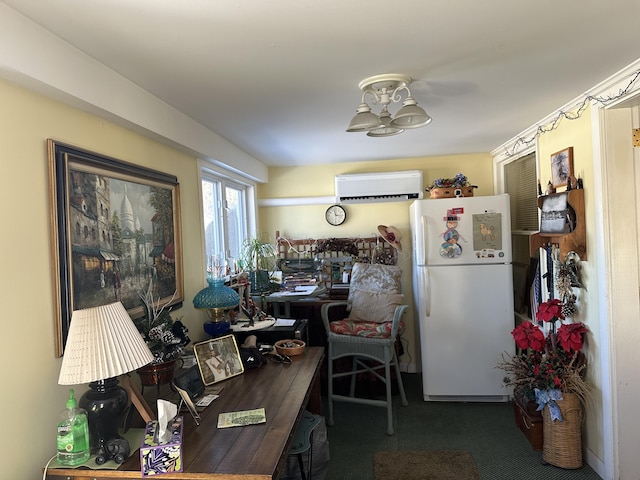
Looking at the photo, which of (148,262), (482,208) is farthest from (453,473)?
(148,262)

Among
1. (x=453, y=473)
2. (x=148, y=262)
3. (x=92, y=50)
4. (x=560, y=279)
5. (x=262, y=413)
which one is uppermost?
(x=92, y=50)

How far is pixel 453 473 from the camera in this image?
2543 millimetres

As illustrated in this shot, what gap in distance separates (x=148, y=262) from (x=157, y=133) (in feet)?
2.20

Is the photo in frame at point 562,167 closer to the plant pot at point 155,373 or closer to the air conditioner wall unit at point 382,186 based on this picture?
the air conditioner wall unit at point 382,186

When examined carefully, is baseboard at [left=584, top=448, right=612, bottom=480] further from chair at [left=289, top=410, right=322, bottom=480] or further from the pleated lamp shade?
the pleated lamp shade

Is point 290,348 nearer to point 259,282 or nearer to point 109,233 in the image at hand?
point 259,282

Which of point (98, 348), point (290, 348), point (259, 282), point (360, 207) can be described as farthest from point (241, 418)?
point (360, 207)

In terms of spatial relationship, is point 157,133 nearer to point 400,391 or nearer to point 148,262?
point 148,262

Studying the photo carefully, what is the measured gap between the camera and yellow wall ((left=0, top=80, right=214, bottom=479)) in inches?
53.2

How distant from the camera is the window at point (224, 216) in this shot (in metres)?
3.29

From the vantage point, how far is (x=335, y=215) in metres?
4.42

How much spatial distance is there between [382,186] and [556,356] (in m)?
2.19

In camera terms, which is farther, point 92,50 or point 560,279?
point 560,279

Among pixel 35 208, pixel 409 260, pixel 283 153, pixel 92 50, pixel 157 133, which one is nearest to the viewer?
pixel 35 208
